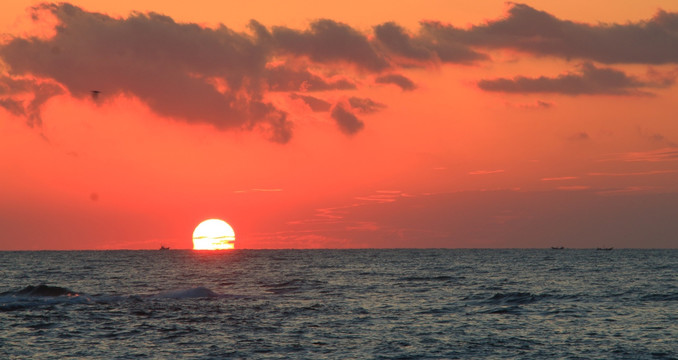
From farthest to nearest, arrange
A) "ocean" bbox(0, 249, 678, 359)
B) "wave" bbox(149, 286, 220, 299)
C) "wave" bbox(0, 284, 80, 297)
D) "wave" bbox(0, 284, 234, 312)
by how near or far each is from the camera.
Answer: "wave" bbox(0, 284, 80, 297)
"wave" bbox(149, 286, 220, 299)
"wave" bbox(0, 284, 234, 312)
"ocean" bbox(0, 249, 678, 359)

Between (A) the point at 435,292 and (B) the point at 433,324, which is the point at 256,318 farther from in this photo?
(A) the point at 435,292

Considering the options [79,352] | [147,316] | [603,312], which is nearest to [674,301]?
[603,312]

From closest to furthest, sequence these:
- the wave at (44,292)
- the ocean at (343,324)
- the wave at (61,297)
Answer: the ocean at (343,324) → the wave at (61,297) → the wave at (44,292)

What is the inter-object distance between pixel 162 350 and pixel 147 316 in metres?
15.5

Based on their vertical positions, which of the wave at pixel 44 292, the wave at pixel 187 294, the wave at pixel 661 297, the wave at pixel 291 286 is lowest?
the wave at pixel 661 297

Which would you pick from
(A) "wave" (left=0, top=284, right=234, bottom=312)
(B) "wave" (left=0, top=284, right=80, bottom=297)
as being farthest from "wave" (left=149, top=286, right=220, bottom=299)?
(B) "wave" (left=0, top=284, right=80, bottom=297)

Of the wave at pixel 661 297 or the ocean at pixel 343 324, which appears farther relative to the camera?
the wave at pixel 661 297

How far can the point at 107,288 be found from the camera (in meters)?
88.9

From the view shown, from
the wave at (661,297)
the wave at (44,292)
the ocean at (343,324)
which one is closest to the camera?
the ocean at (343,324)

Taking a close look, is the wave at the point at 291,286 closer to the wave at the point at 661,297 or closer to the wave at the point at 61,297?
the wave at the point at 61,297

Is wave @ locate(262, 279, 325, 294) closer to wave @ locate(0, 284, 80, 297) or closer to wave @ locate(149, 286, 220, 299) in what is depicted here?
wave @ locate(149, 286, 220, 299)

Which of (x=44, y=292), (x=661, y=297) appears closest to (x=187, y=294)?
(x=44, y=292)

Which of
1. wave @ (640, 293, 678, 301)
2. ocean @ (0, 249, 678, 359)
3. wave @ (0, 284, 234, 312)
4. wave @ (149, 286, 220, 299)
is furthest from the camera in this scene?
wave @ (149, 286, 220, 299)

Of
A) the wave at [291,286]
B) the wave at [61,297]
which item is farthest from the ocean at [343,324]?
the wave at [291,286]
